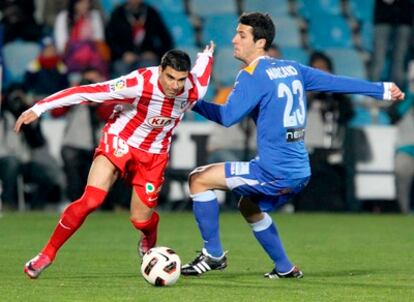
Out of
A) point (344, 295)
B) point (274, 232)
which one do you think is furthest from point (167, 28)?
point (344, 295)

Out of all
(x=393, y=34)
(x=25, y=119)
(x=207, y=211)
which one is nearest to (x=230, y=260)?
(x=207, y=211)

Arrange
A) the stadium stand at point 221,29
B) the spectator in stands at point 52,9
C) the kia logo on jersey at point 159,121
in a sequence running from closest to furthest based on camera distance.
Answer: the kia logo on jersey at point 159,121
the spectator in stands at point 52,9
the stadium stand at point 221,29

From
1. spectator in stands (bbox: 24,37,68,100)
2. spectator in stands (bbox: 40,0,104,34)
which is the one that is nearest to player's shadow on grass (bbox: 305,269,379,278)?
spectator in stands (bbox: 24,37,68,100)

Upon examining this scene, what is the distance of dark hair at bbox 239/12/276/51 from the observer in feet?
33.7

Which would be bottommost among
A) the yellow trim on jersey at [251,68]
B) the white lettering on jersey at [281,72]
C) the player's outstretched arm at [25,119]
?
the player's outstretched arm at [25,119]

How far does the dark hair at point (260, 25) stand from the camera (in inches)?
404

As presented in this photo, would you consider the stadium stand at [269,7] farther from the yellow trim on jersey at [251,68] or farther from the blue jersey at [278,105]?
the yellow trim on jersey at [251,68]

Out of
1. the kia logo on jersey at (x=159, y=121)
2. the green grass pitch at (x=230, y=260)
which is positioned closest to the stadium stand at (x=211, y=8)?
the green grass pitch at (x=230, y=260)

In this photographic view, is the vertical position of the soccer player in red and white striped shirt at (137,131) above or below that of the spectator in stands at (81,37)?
above

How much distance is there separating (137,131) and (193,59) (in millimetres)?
9548

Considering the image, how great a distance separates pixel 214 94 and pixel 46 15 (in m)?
3.01

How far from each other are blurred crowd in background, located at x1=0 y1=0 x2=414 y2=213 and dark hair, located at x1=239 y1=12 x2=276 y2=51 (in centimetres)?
802

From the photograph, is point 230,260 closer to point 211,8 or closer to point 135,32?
point 135,32

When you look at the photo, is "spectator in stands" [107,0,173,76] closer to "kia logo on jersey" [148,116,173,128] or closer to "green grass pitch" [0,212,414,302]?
"green grass pitch" [0,212,414,302]
